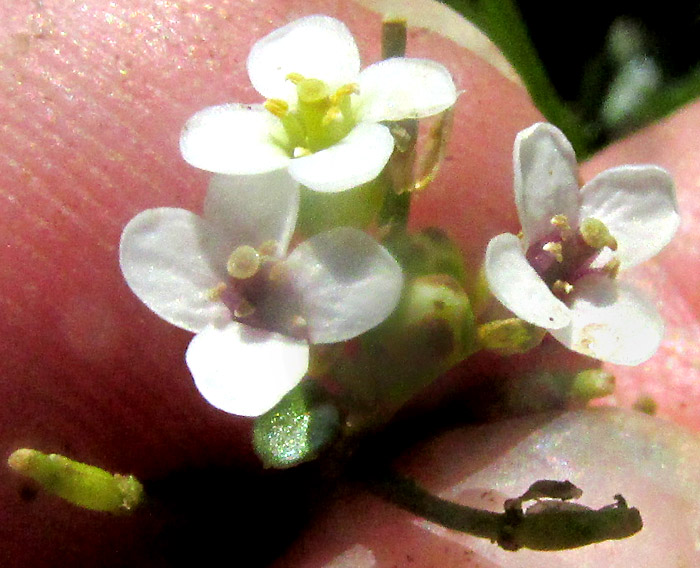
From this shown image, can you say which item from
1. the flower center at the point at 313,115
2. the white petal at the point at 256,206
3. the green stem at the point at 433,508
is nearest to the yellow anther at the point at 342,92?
the flower center at the point at 313,115

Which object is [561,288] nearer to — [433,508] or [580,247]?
[580,247]

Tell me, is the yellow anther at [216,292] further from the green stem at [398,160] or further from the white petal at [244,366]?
the green stem at [398,160]

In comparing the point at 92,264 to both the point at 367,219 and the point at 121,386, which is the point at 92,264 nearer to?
the point at 121,386

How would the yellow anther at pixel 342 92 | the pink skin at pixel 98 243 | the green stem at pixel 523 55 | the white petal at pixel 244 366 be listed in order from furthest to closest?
the green stem at pixel 523 55 < the pink skin at pixel 98 243 < the yellow anther at pixel 342 92 < the white petal at pixel 244 366

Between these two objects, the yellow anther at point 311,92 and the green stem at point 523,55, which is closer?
the yellow anther at point 311,92

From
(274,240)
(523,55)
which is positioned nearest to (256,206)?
(274,240)

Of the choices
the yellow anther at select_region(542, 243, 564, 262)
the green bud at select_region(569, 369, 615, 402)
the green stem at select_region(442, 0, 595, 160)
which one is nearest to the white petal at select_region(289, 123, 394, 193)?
the yellow anther at select_region(542, 243, 564, 262)

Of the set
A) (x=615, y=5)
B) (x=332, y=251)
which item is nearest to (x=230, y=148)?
(x=332, y=251)

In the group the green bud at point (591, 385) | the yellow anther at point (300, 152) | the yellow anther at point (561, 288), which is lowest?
the green bud at point (591, 385)
